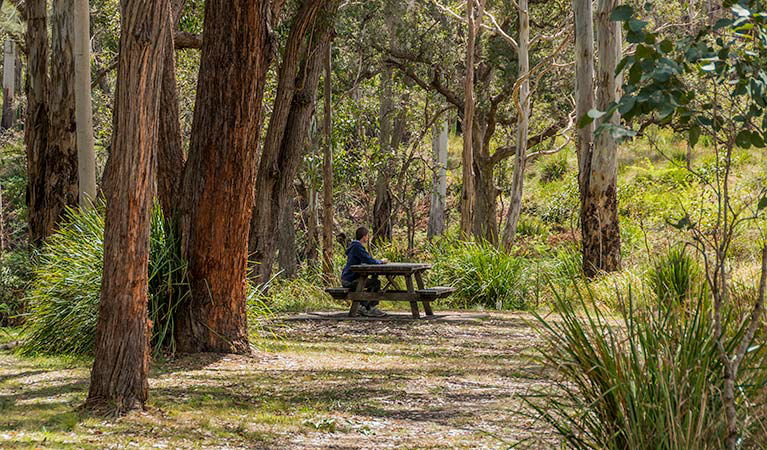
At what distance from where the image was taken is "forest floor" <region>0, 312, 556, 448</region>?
607cm

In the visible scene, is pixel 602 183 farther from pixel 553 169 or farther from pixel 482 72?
pixel 553 169

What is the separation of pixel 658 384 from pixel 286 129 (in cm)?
1025

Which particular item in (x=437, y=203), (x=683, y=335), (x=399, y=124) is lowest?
(x=683, y=335)

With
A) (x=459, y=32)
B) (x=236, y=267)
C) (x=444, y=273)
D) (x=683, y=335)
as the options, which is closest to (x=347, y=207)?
(x=459, y=32)

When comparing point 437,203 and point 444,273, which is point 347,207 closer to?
point 437,203

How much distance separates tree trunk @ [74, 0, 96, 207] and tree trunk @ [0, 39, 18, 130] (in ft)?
95.5

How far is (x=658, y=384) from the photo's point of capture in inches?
169

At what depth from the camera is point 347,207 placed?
31.9 metres

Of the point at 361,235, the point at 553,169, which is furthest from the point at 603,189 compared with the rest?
the point at 553,169

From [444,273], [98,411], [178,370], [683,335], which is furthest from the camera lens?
[444,273]

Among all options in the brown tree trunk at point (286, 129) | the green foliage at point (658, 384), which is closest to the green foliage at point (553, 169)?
the brown tree trunk at point (286, 129)

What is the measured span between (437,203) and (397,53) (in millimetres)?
7314

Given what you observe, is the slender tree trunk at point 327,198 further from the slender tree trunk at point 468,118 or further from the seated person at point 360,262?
the seated person at point 360,262

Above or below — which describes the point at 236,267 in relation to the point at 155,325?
above
